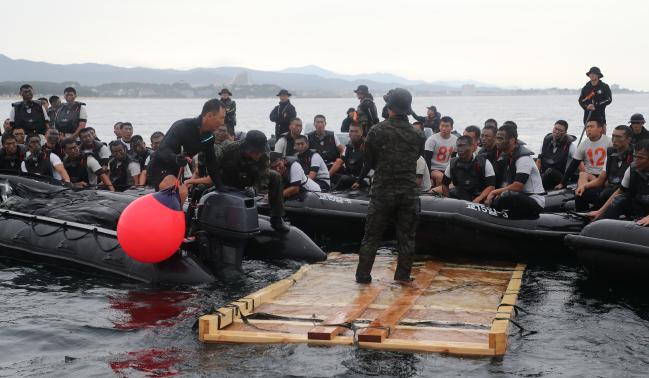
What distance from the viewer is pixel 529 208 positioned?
8977 mm

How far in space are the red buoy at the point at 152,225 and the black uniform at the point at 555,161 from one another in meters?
6.65

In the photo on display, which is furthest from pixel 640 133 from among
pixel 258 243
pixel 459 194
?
pixel 258 243

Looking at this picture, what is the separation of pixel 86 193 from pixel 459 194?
15.2 feet

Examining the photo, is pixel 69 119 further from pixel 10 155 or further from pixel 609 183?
pixel 609 183

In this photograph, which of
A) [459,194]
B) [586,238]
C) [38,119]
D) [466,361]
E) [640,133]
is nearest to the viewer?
[466,361]

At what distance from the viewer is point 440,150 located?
41.0 ft

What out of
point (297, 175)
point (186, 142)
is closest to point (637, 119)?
point (297, 175)

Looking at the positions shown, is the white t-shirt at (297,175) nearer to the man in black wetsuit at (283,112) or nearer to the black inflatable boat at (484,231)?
the black inflatable boat at (484,231)

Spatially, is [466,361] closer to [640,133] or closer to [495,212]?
[495,212]

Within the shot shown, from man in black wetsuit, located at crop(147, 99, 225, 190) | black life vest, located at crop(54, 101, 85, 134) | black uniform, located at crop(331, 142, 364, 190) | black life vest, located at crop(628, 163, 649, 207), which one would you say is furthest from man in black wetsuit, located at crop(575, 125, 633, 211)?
black life vest, located at crop(54, 101, 85, 134)

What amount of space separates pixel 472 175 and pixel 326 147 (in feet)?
12.5

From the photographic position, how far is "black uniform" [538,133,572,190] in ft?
39.8

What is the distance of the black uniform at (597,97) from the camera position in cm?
1397

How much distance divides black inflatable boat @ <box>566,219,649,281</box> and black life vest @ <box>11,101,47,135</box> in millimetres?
10282
